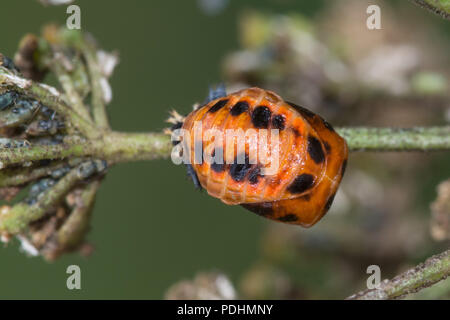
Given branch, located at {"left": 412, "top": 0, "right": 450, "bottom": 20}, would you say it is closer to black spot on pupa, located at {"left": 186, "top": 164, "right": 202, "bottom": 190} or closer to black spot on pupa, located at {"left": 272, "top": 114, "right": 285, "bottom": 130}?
black spot on pupa, located at {"left": 272, "top": 114, "right": 285, "bottom": 130}

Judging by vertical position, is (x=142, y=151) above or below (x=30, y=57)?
below

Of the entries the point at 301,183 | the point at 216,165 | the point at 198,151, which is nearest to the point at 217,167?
the point at 216,165

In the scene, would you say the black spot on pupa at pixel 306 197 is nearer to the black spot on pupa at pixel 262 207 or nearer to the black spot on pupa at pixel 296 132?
the black spot on pupa at pixel 262 207

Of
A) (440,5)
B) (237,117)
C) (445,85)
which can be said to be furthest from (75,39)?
(445,85)

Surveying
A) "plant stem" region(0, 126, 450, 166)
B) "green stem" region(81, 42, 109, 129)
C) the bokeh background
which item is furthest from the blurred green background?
"plant stem" region(0, 126, 450, 166)

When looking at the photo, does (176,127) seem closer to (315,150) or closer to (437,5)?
(315,150)
